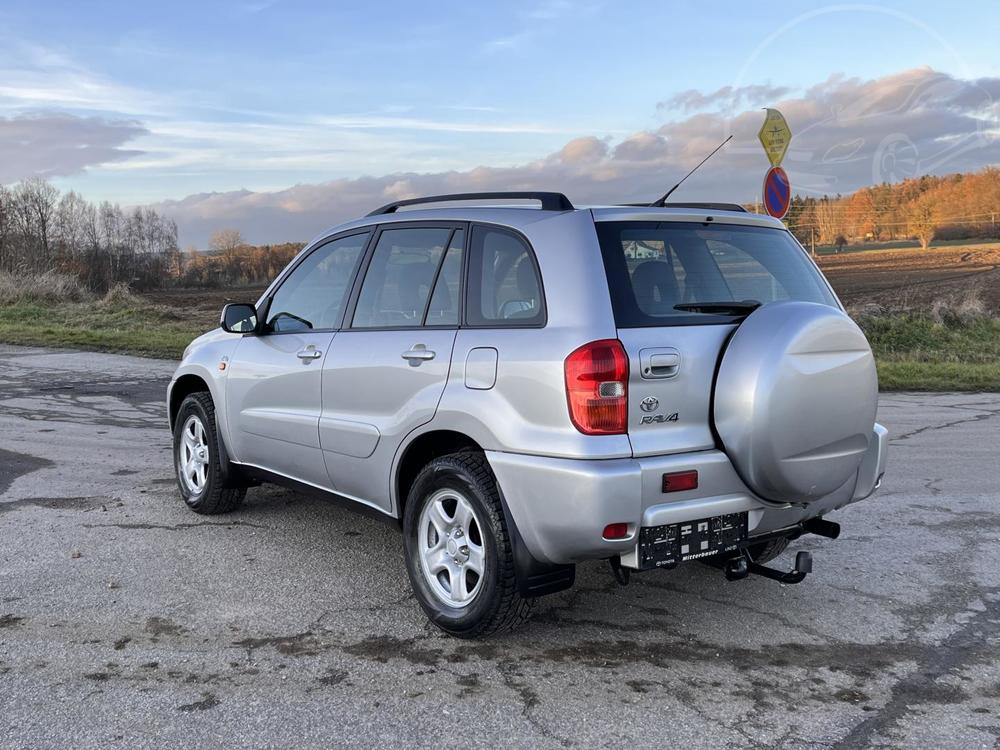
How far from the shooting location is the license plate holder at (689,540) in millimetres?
3607

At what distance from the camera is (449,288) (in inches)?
170

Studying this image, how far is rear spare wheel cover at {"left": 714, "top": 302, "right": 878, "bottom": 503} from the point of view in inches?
145

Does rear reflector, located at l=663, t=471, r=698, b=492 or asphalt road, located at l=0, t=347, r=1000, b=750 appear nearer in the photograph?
asphalt road, located at l=0, t=347, r=1000, b=750

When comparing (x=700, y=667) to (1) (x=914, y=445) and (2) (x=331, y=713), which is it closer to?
(2) (x=331, y=713)

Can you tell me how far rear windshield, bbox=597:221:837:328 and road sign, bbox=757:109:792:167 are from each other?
26.7 ft

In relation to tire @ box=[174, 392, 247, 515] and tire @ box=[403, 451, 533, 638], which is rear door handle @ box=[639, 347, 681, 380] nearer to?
tire @ box=[403, 451, 533, 638]

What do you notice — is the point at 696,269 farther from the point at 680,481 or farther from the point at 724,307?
the point at 680,481

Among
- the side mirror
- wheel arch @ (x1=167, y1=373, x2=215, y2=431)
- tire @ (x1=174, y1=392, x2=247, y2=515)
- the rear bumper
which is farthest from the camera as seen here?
wheel arch @ (x1=167, y1=373, x2=215, y2=431)

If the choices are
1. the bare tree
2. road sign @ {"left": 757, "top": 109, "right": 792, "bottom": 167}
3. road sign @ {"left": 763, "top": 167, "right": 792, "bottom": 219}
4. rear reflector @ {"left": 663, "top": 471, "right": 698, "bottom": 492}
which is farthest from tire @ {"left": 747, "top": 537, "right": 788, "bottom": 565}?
the bare tree

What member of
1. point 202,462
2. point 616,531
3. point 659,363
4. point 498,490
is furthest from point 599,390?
point 202,462

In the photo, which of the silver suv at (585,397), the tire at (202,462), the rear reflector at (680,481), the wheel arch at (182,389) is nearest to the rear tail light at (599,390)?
the silver suv at (585,397)

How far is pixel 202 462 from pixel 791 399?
3.94m

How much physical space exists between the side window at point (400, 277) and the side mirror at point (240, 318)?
39.7 inches

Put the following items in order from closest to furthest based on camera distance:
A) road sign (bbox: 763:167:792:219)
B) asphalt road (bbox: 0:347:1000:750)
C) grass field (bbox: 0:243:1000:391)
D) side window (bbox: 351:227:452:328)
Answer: asphalt road (bbox: 0:347:1000:750) < side window (bbox: 351:227:452:328) < road sign (bbox: 763:167:792:219) < grass field (bbox: 0:243:1000:391)
